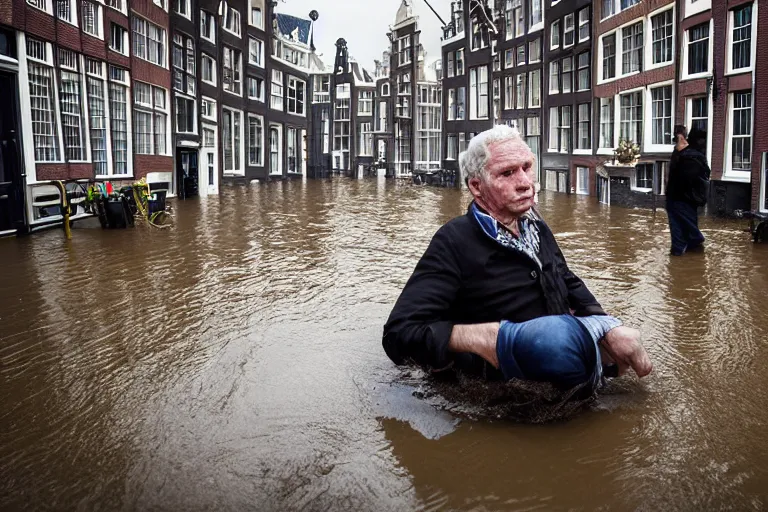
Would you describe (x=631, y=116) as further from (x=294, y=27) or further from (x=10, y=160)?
(x=294, y=27)

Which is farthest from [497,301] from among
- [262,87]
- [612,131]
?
[262,87]

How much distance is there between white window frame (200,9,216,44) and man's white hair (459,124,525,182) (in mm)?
25204

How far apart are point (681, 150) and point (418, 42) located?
40.5 meters

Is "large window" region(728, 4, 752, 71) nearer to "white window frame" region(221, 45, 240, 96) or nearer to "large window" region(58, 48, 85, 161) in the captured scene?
"large window" region(58, 48, 85, 161)

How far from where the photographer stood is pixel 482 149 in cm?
322

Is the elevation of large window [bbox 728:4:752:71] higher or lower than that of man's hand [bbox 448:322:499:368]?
higher

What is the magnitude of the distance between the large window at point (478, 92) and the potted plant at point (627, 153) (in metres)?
16.2

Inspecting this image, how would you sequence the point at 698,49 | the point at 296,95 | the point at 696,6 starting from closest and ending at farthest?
1. the point at 696,6
2. the point at 698,49
3. the point at 296,95

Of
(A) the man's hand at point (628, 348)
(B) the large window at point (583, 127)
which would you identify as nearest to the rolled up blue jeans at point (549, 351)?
(A) the man's hand at point (628, 348)

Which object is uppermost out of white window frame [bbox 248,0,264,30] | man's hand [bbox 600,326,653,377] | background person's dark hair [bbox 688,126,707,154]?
white window frame [bbox 248,0,264,30]

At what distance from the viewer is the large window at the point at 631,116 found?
2148cm

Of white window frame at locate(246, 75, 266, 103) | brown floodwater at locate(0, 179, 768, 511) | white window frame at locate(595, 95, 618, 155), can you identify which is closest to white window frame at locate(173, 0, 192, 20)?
white window frame at locate(246, 75, 266, 103)

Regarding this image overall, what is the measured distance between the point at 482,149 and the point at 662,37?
1892 centimetres

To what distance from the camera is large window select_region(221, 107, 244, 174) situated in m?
→ 31.7
